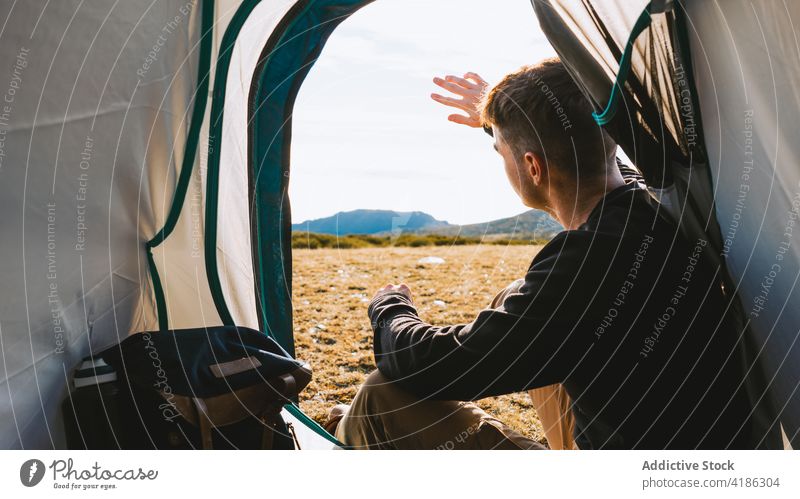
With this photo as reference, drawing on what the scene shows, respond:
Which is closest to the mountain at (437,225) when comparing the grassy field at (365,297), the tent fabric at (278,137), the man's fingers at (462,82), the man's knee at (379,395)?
the grassy field at (365,297)

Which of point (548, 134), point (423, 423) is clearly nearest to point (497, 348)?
point (423, 423)

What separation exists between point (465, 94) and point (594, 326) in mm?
920

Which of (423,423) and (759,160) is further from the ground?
(759,160)

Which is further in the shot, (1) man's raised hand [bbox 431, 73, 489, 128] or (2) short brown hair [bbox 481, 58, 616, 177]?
(1) man's raised hand [bbox 431, 73, 489, 128]

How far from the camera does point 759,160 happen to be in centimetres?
125

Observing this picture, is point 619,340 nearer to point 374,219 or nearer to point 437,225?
point 374,219

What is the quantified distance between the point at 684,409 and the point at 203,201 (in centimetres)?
130

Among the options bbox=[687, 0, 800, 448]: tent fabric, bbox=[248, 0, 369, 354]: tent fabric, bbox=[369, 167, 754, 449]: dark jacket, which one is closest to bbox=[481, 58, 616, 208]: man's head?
bbox=[369, 167, 754, 449]: dark jacket

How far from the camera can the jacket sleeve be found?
44.7 inches

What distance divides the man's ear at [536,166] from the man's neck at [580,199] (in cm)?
4

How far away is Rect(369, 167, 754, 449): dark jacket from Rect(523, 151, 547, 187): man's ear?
155 mm

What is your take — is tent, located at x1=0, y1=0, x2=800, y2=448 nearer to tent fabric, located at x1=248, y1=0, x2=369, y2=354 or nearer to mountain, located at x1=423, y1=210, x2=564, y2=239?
tent fabric, located at x1=248, y1=0, x2=369, y2=354
